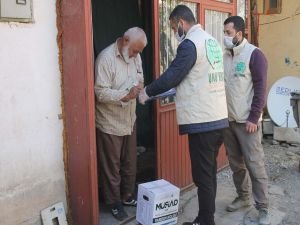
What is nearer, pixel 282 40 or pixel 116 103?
pixel 116 103

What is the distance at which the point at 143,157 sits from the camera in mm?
6406

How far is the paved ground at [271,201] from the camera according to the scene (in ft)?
14.6

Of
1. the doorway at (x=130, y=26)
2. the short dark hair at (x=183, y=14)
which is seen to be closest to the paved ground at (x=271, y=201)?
the doorway at (x=130, y=26)

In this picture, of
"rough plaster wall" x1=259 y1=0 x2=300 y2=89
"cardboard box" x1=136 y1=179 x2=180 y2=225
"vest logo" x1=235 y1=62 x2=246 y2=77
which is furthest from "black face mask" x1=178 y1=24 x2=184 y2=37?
"rough plaster wall" x1=259 y1=0 x2=300 y2=89

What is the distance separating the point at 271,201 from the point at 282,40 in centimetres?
492

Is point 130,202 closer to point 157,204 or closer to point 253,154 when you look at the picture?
point 157,204

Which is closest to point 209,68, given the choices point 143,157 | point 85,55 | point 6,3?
point 85,55

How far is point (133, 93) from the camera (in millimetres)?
3984

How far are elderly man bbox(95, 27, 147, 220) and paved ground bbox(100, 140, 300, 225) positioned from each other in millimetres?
359

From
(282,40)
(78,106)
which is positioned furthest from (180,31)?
(282,40)

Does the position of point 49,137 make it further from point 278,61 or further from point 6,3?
point 278,61

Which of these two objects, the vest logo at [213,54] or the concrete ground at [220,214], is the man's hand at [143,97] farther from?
the concrete ground at [220,214]

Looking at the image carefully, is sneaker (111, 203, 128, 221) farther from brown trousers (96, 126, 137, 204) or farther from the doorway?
the doorway

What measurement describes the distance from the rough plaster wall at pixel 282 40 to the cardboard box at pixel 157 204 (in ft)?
19.1
